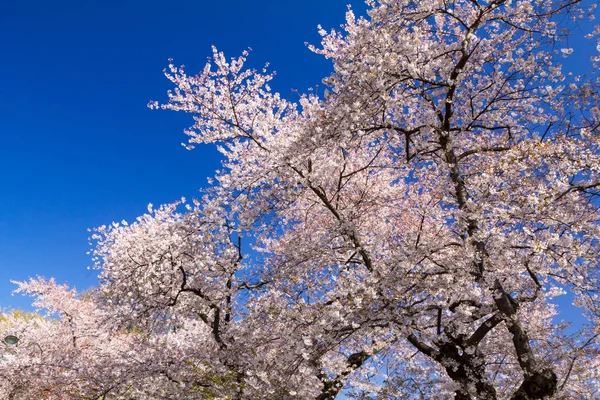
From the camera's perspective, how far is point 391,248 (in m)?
9.13

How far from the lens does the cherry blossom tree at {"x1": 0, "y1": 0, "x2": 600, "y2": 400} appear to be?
7191 millimetres

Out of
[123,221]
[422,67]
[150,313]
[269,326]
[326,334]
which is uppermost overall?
[123,221]

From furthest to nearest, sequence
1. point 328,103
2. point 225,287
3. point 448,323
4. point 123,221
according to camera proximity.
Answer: point 123,221 → point 225,287 → point 448,323 → point 328,103

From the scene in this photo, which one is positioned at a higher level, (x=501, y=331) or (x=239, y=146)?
(x=239, y=146)

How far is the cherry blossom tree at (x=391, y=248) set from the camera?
23.6ft

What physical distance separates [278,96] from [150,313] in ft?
21.0

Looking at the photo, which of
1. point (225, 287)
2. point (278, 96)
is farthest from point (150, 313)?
point (278, 96)

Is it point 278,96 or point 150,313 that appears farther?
point 278,96

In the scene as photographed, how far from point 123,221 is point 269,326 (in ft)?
33.3

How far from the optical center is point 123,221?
1725 centimetres

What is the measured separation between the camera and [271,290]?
30.8 ft

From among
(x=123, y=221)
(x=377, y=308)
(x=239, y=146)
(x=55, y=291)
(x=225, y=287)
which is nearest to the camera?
(x=377, y=308)

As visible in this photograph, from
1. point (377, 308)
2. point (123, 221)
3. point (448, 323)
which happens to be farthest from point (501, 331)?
point (123, 221)

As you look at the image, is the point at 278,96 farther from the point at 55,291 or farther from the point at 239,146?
the point at 55,291
